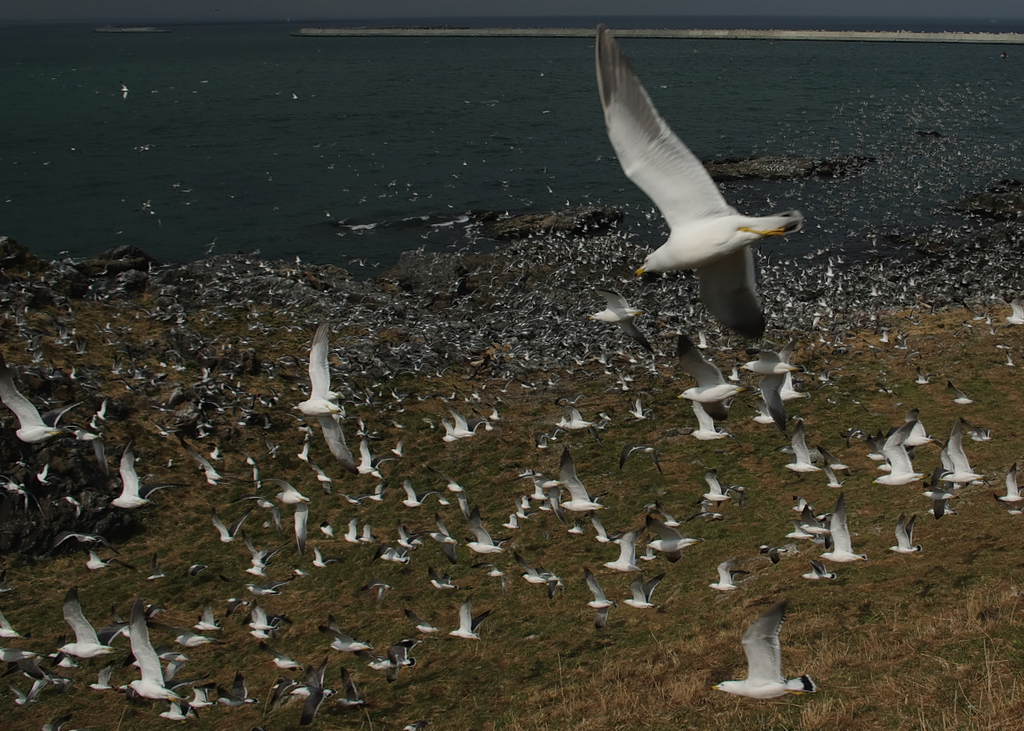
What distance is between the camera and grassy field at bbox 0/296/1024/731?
29.5 feet

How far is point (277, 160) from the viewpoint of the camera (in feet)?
187

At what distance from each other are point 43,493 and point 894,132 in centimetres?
6358

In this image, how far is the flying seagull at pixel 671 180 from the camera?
22.9 ft

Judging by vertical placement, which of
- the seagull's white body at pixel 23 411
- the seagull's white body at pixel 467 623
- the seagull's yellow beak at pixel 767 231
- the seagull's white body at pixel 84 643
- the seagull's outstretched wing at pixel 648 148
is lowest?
the seagull's white body at pixel 467 623

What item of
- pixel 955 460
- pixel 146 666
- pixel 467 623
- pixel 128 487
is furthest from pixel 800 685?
pixel 128 487

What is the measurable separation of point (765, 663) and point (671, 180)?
4076 mm

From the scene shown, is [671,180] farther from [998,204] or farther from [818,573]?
[998,204]

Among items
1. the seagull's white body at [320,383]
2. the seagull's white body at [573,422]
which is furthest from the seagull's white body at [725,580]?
the seagull's white body at [573,422]

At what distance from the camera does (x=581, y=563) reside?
13.5 meters

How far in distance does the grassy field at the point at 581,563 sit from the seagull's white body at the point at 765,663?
772 millimetres

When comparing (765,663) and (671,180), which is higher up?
(671,180)

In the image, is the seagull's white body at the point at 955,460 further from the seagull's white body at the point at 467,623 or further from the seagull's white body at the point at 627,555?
the seagull's white body at the point at 467,623

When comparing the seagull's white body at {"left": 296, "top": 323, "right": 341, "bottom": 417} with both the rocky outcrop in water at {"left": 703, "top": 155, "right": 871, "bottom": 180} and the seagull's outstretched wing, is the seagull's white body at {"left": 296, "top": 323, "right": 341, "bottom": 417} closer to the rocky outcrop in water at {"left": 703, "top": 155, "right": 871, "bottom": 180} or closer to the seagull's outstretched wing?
the seagull's outstretched wing

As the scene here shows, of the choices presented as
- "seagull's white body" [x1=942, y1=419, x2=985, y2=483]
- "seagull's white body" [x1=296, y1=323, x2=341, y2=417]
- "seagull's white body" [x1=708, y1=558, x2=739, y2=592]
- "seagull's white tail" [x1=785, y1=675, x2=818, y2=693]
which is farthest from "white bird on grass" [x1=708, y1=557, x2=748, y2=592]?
"seagull's white body" [x1=296, y1=323, x2=341, y2=417]
